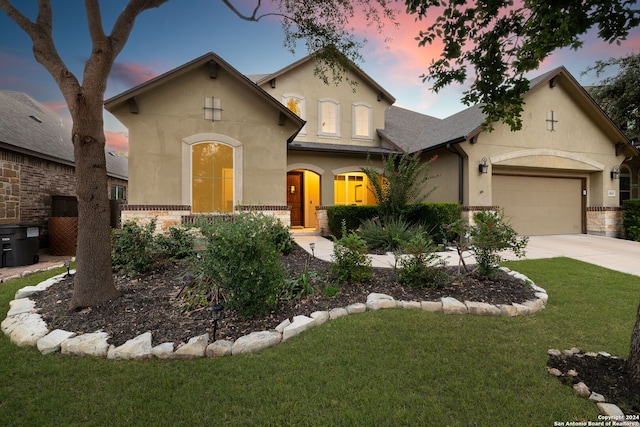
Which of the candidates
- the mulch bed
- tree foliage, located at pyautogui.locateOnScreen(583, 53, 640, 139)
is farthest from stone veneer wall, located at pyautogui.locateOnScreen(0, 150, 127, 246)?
tree foliage, located at pyautogui.locateOnScreen(583, 53, 640, 139)

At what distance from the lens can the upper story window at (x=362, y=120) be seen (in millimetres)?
13430

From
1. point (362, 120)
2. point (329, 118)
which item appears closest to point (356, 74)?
point (362, 120)

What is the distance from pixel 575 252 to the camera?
832cm

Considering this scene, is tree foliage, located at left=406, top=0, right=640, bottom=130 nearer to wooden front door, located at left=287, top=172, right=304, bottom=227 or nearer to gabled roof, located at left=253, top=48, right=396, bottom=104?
gabled roof, located at left=253, top=48, right=396, bottom=104

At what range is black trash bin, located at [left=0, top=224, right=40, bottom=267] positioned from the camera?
7.30 metres

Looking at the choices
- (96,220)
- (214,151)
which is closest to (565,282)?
(96,220)

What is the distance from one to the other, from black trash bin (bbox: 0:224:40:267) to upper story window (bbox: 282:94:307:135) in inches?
371

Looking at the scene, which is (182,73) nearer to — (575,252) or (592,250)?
(575,252)

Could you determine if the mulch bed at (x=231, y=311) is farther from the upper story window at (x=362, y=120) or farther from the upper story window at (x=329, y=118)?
the upper story window at (x=362, y=120)

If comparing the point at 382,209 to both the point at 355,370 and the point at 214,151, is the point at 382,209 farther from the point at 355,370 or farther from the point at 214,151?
the point at 355,370

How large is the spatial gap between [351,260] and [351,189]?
812cm

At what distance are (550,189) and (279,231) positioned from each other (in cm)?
1129

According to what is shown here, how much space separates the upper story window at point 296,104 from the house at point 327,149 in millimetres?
52

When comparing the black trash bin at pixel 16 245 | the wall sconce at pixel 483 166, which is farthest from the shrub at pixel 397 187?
the black trash bin at pixel 16 245
